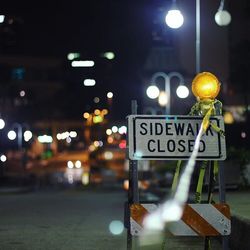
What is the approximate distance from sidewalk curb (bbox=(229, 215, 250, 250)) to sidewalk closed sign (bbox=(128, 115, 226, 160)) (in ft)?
8.94

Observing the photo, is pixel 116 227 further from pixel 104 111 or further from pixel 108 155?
pixel 108 155

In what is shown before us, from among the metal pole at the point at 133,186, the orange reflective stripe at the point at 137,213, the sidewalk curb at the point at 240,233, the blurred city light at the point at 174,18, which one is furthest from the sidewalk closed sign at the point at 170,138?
the blurred city light at the point at 174,18

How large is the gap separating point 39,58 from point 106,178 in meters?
47.8

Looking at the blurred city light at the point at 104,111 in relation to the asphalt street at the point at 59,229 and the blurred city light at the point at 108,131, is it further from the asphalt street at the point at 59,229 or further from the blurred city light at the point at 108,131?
the asphalt street at the point at 59,229

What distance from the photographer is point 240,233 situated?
32.7 ft

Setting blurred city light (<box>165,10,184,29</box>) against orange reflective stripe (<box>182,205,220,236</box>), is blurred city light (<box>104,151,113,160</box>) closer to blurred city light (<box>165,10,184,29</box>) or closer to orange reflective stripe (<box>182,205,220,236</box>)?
blurred city light (<box>165,10,184,29</box>)

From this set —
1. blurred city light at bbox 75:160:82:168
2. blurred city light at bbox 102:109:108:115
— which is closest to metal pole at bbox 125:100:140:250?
blurred city light at bbox 102:109:108:115

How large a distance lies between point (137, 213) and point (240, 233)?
3417 mm

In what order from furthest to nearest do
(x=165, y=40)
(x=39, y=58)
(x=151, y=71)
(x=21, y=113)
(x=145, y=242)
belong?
(x=39, y=58)
(x=21, y=113)
(x=151, y=71)
(x=165, y=40)
(x=145, y=242)

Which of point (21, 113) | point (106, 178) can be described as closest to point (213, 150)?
point (106, 178)

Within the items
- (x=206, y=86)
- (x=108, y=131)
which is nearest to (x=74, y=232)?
(x=206, y=86)

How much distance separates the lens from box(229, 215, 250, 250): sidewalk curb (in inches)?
376

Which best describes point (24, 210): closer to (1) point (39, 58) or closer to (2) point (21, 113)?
(2) point (21, 113)

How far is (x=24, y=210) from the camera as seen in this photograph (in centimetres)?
1930
